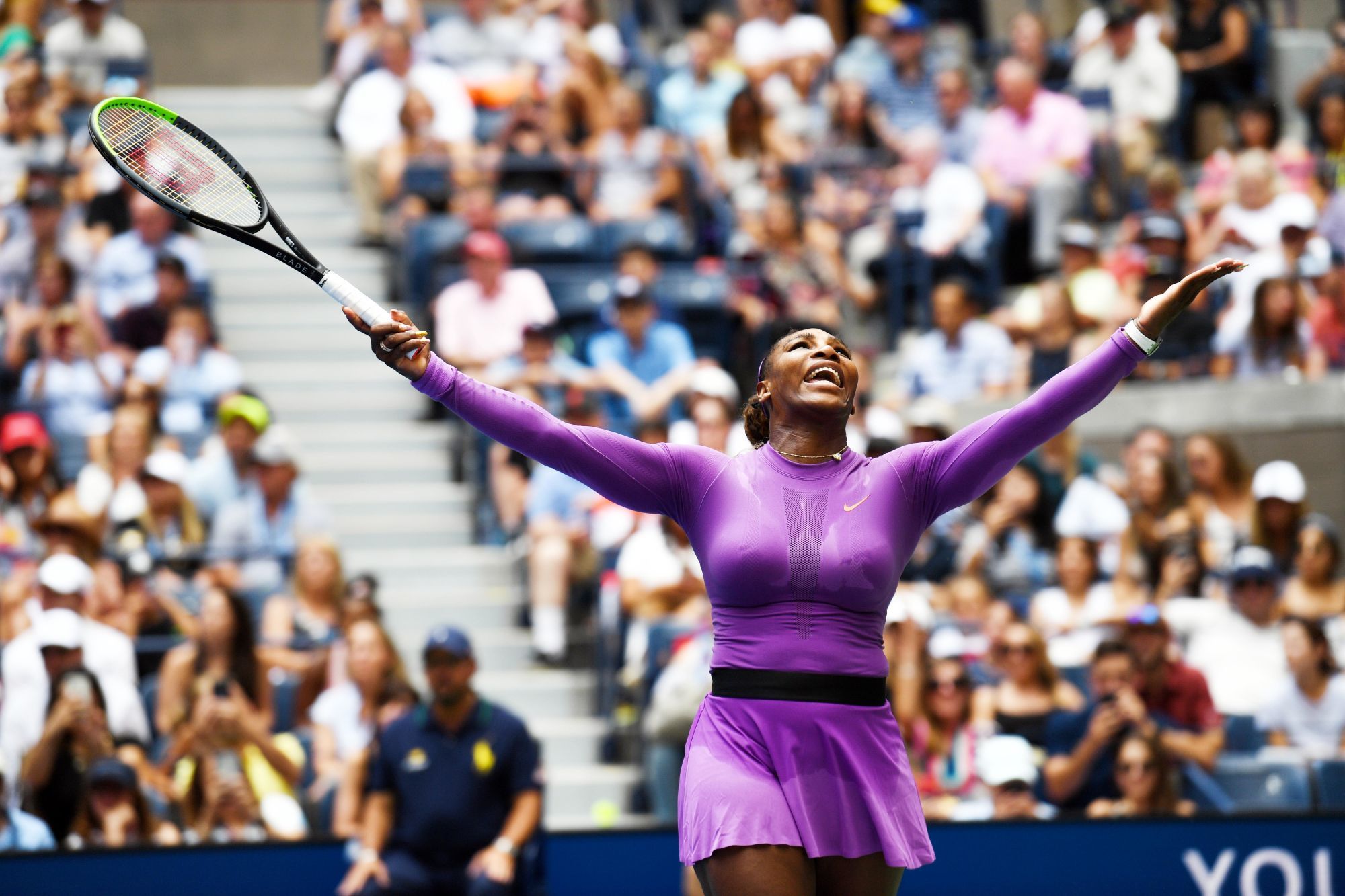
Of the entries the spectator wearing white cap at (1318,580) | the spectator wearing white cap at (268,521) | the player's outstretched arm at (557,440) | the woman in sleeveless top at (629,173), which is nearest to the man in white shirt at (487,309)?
the woman in sleeveless top at (629,173)

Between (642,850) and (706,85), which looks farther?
(706,85)

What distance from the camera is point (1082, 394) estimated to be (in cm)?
409

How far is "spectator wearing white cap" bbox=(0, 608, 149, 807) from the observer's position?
7867mm

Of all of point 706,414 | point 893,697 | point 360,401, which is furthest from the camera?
point 360,401

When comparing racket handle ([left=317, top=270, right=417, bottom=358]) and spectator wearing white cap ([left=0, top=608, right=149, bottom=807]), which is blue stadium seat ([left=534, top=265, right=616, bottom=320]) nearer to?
spectator wearing white cap ([left=0, top=608, right=149, bottom=807])

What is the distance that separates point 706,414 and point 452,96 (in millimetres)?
3946

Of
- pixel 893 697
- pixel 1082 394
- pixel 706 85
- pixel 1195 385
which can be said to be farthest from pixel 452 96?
pixel 1082 394

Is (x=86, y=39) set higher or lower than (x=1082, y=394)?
higher

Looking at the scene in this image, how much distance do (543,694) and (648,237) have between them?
3244 millimetres

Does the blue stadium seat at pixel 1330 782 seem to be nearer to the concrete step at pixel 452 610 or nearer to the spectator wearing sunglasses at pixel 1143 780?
the spectator wearing sunglasses at pixel 1143 780

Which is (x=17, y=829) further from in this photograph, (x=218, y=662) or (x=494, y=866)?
(x=494, y=866)

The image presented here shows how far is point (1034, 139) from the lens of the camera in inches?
496

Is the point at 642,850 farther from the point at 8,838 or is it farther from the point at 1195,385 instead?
the point at 1195,385

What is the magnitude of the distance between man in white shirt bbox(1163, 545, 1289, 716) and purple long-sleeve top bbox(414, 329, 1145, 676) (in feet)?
16.0
